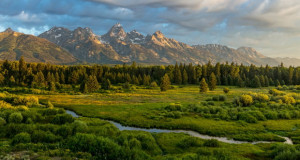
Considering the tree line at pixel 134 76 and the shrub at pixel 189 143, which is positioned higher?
the tree line at pixel 134 76

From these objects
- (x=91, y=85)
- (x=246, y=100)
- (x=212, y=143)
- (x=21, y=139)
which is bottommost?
(x=212, y=143)

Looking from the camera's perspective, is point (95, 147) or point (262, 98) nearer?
point (95, 147)

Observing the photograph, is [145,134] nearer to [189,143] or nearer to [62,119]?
[189,143]

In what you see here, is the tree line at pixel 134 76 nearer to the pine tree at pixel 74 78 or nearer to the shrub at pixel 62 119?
the pine tree at pixel 74 78

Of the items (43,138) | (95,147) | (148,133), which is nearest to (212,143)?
(148,133)

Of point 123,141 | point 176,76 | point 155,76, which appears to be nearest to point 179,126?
point 123,141

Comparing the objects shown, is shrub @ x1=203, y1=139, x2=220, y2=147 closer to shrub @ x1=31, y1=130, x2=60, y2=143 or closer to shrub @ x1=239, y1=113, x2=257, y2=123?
shrub @ x1=239, y1=113, x2=257, y2=123

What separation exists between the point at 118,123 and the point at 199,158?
2582cm

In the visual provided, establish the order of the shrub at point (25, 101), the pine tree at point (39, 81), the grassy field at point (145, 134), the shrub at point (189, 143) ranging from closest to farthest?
the grassy field at point (145, 134), the shrub at point (189, 143), the shrub at point (25, 101), the pine tree at point (39, 81)

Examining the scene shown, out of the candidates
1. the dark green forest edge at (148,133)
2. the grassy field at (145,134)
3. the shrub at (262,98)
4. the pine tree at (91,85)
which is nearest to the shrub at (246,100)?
the dark green forest edge at (148,133)

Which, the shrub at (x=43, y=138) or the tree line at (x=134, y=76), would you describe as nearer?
the shrub at (x=43, y=138)

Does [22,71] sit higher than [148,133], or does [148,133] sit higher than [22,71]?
[22,71]

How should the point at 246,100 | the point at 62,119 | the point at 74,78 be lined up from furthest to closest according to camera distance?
the point at 74,78 → the point at 246,100 → the point at 62,119

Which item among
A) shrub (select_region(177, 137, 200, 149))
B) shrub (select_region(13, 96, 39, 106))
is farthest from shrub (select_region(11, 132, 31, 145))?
shrub (select_region(13, 96, 39, 106))
